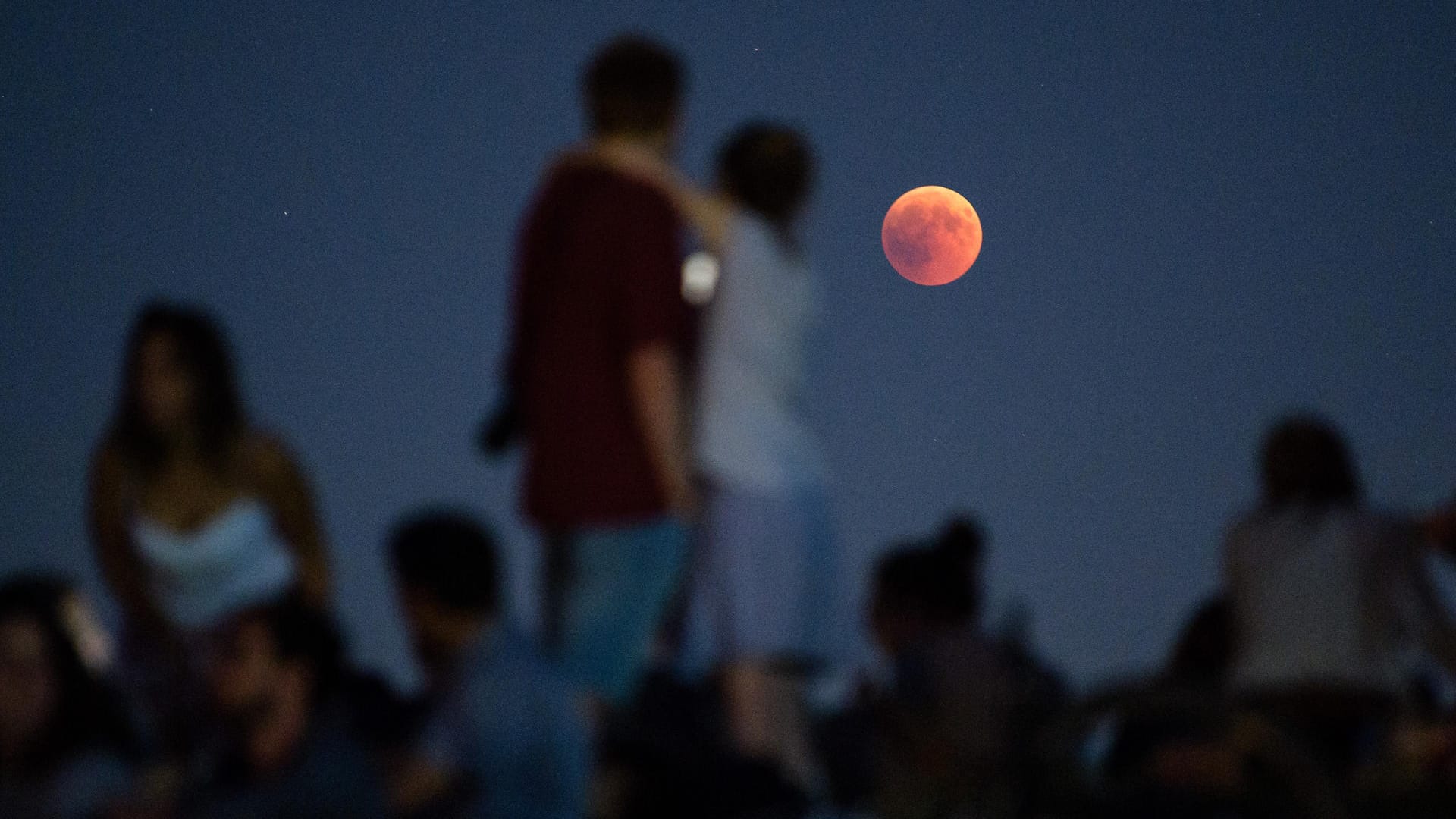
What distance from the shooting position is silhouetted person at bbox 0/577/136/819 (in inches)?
159

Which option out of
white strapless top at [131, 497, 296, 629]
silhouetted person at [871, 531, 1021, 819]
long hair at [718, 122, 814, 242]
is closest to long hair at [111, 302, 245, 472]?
white strapless top at [131, 497, 296, 629]

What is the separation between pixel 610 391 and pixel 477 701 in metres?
0.72

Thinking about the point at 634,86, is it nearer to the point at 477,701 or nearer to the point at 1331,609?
the point at 477,701

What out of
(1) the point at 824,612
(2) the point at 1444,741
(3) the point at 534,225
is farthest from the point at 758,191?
(2) the point at 1444,741

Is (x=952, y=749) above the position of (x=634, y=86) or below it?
below

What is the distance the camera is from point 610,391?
13.3 ft

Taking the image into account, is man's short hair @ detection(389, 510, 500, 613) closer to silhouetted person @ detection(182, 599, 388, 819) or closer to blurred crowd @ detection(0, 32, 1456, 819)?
blurred crowd @ detection(0, 32, 1456, 819)

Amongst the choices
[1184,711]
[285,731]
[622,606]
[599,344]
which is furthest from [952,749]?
[285,731]

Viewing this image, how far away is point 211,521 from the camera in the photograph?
14.2 feet

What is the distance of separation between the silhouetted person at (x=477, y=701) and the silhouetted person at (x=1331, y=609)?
1618mm

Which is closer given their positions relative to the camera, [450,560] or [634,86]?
[450,560]

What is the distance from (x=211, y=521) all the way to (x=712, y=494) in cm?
113

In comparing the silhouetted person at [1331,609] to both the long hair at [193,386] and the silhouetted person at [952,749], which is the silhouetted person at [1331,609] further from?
the long hair at [193,386]

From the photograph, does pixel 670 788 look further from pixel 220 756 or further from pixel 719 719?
pixel 220 756
